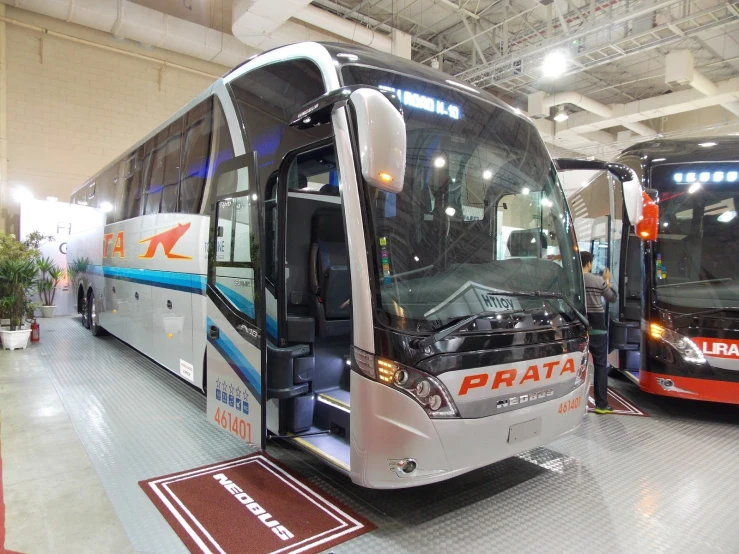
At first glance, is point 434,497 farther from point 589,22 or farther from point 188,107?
point 589,22

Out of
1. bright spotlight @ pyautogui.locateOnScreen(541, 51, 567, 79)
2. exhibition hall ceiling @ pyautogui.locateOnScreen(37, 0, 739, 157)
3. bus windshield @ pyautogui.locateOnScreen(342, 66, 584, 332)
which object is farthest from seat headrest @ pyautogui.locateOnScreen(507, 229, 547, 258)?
bright spotlight @ pyautogui.locateOnScreen(541, 51, 567, 79)

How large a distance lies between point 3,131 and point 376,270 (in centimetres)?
997

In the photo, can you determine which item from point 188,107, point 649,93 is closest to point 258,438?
point 188,107

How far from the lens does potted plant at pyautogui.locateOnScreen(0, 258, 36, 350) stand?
6734 mm

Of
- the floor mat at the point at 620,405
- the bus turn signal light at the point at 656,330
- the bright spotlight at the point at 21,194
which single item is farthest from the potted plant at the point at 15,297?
the bus turn signal light at the point at 656,330

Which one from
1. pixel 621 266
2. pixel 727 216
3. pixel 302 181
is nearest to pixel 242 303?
pixel 302 181

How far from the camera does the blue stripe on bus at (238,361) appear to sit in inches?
119

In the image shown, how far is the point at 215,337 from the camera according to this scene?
3506 mm

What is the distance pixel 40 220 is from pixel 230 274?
8.40m

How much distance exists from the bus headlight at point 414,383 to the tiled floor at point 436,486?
0.72 meters

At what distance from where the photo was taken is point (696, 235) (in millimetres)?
4520

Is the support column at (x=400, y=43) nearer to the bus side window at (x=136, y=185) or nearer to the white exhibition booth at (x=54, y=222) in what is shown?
the bus side window at (x=136, y=185)

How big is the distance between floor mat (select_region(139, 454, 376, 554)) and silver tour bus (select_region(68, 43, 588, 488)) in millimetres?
297

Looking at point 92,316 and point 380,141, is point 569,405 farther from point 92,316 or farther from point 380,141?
point 92,316
